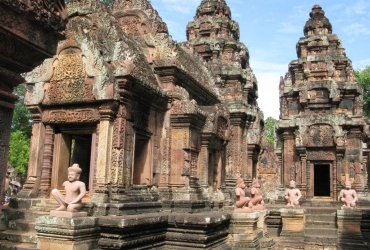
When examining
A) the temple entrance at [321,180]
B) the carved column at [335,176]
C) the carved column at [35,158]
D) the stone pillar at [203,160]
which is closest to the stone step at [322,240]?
the stone pillar at [203,160]

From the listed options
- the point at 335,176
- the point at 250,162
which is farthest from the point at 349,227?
the point at 335,176

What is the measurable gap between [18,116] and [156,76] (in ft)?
77.9

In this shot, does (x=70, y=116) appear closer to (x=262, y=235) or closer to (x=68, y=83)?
(x=68, y=83)

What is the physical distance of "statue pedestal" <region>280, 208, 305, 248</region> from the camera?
1227 centimetres

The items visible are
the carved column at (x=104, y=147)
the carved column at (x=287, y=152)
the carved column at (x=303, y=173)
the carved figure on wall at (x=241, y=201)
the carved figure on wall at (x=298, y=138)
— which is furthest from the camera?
the carved column at (x=287, y=152)

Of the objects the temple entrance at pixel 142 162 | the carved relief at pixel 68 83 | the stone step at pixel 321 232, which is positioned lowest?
the stone step at pixel 321 232

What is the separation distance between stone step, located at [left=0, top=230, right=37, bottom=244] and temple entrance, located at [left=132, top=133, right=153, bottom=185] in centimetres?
242

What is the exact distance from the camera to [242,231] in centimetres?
904

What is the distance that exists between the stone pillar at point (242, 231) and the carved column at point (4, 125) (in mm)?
6546

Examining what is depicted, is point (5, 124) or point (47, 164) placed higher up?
point (5, 124)

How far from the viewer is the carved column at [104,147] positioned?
720 cm

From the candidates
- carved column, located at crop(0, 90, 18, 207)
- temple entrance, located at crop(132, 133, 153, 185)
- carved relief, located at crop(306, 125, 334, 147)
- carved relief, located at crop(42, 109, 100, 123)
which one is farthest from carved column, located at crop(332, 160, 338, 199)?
carved column, located at crop(0, 90, 18, 207)

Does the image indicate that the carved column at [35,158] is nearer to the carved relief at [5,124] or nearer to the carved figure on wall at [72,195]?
the carved figure on wall at [72,195]

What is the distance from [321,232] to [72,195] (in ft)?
30.4
